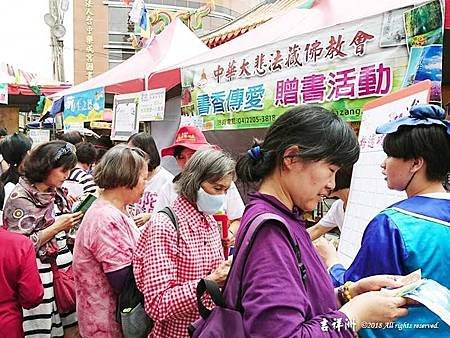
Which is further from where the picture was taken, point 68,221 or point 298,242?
point 68,221

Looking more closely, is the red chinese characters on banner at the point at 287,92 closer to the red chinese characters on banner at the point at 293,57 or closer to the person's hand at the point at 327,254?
the red chinese characters on banner at the point at 293,57

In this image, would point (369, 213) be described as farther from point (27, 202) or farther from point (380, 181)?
point (27, 202)

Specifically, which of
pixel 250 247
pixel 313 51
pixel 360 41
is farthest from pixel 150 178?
pixel 250 247

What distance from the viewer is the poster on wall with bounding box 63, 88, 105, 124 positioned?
215 inches

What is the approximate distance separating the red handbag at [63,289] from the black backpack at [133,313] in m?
0.78

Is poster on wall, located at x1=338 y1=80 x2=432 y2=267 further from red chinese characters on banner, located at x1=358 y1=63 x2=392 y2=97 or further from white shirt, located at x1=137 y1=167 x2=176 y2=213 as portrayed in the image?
white shirt, located at x1=137 y1=167 x2=176 y2=213

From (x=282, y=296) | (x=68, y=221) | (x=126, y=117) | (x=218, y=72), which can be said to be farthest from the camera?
(x=126, y=117)

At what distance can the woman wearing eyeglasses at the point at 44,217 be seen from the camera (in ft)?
8.00

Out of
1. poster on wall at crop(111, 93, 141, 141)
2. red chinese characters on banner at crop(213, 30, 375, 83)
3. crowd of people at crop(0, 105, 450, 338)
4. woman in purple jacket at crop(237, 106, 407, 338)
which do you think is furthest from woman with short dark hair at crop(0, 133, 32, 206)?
woman in purple jacket at crop(237, 106, 407, 338)

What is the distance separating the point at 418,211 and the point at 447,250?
0.12 meters

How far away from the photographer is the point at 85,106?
19.0 ft

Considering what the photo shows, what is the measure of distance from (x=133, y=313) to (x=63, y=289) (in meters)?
0.87

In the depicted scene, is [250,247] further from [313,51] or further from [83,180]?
[83,180]

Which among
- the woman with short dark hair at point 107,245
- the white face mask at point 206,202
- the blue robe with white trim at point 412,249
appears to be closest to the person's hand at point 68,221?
the woman with short dark hair at point 107,245
